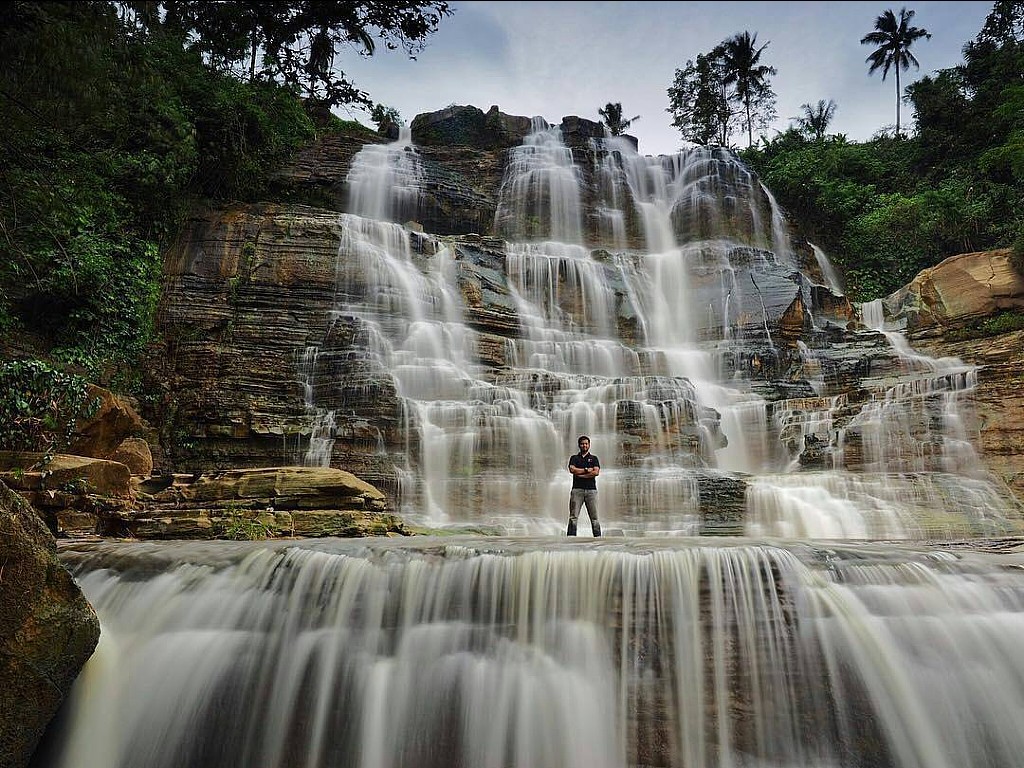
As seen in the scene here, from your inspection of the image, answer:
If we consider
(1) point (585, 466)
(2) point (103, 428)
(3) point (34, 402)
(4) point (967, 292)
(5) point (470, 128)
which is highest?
(5) point (470, 128)

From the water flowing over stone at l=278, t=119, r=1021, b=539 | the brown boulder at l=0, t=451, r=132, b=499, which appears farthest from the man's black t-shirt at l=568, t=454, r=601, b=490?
the brown boulder at l=0, t=451, r=132, b=499

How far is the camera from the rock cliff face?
12.9m

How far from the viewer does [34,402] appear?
27.3 ft

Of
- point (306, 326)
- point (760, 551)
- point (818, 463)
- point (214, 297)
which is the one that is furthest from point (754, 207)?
point (760, 551)

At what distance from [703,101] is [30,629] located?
43.4m

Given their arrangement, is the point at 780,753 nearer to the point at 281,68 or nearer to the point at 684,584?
the point at 684,584

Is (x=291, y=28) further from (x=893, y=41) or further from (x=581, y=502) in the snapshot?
(x=893, y=41)

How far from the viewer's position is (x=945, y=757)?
4.64 metres

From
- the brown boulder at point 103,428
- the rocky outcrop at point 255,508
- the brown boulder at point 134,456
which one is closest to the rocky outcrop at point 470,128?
the brown boulder at point 103,428

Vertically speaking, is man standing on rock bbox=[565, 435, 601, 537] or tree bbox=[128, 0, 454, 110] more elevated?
tree bbox=[128, 0, 454, 110]

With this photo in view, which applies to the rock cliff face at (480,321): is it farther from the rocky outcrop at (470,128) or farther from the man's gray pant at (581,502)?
the man's gray pant at (581,502)

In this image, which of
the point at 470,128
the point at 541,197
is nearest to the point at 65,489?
the point at 541,197

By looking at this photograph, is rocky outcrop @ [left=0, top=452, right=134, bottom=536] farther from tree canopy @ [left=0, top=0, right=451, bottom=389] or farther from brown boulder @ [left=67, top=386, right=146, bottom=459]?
tree canopy @ [left=0, top=0, right=451, bottom=389]

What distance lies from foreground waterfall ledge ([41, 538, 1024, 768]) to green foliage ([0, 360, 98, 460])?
370 centimetres
